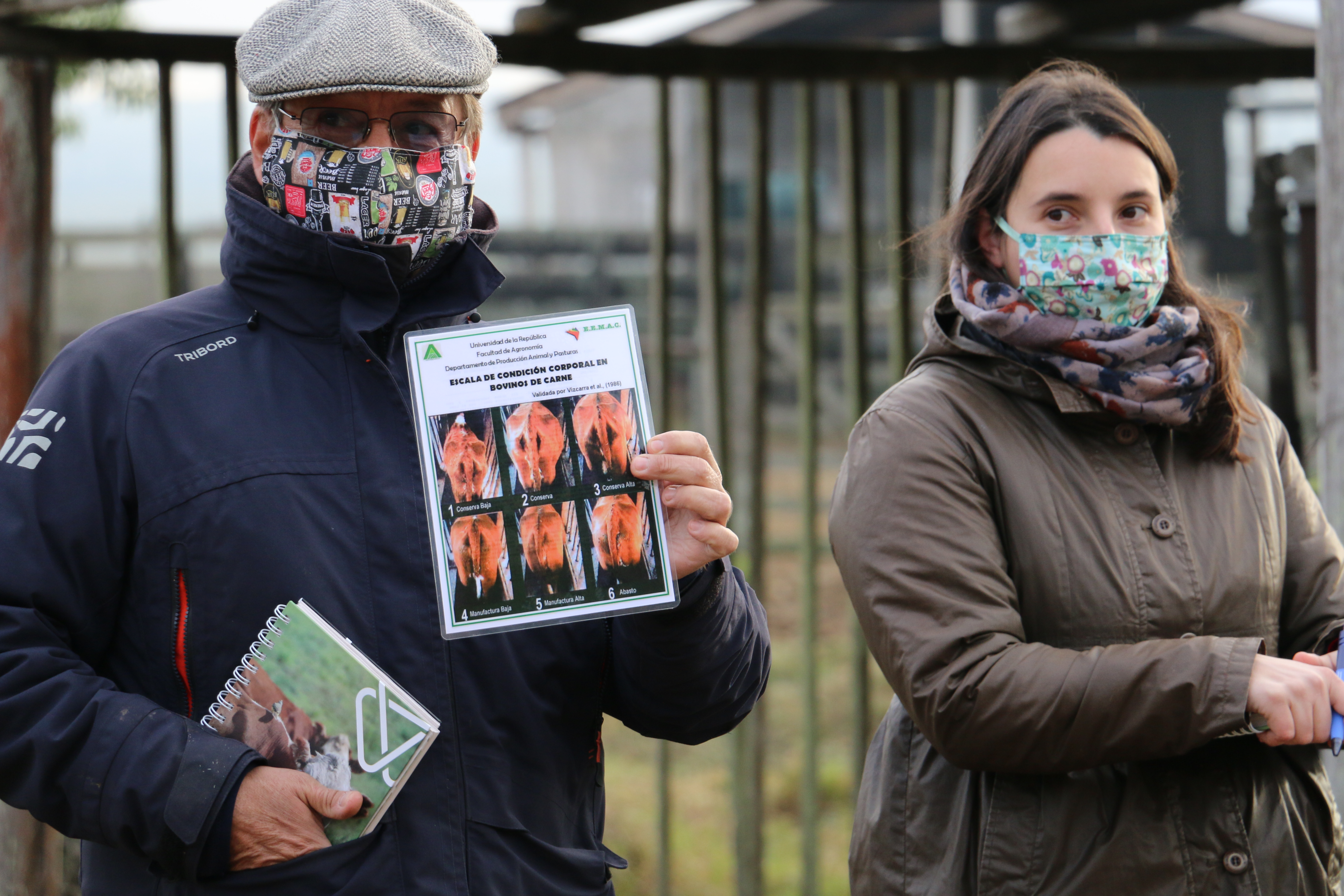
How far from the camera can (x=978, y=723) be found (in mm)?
2025

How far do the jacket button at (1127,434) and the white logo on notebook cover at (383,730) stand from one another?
1238 millimetres

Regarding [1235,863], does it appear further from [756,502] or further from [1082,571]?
[756,502]

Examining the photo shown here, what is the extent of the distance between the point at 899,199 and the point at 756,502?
1.09 meters

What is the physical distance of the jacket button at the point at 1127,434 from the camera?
88.3 inches

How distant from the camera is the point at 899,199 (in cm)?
439

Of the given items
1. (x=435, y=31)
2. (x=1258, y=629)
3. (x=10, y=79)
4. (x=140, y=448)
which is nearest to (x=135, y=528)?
(x=140, y=448)

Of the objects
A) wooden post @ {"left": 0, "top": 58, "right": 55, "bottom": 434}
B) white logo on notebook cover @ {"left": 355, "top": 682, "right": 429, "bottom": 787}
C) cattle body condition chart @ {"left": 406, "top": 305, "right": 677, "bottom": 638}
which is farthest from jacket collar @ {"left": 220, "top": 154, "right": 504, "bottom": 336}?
wooden post @ {"left": 0, "top": 58, "right": 55, "bottom": 434}

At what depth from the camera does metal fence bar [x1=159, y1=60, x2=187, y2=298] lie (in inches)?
145

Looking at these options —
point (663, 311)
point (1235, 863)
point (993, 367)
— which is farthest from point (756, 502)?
point (1235, 863)

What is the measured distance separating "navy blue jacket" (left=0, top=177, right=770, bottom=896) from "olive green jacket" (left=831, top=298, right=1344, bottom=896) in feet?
1.22

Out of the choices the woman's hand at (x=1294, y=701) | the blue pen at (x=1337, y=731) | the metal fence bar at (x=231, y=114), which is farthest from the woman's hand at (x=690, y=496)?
the metal fence bar at (x=231, y=114)

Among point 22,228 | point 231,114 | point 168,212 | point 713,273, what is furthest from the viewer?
point 713,273

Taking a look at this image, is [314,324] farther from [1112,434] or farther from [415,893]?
[1112,434]

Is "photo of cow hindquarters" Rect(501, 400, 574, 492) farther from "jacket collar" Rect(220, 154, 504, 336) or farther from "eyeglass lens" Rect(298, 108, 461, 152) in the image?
"eyeglass lens" Rect(298, 108, 461, 152)
